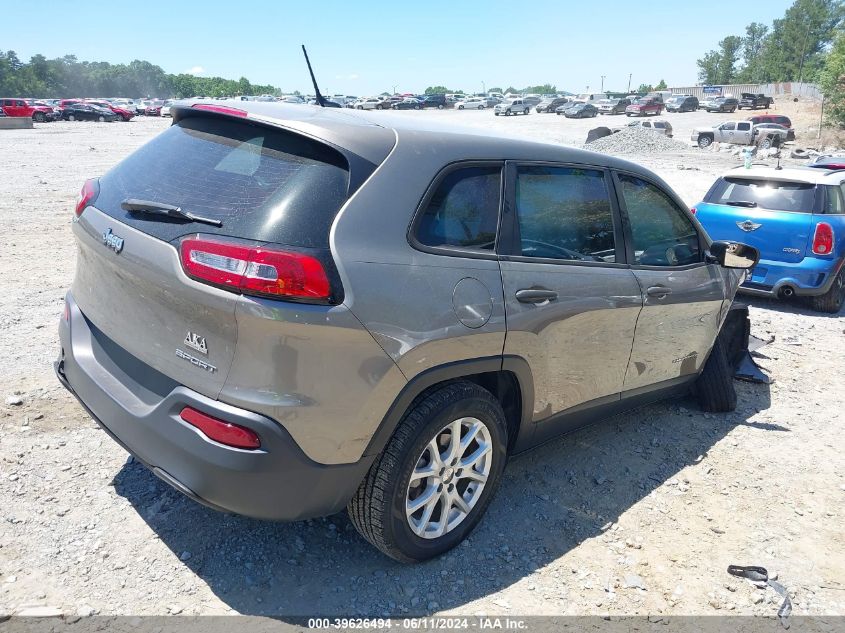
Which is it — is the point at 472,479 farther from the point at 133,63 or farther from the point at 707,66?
the point at 133,63

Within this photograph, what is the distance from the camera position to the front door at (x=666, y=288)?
12.6 feet

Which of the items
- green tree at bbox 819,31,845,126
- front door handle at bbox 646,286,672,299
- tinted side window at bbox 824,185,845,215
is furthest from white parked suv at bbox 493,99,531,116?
front door handle at bbox 646,286,672,299

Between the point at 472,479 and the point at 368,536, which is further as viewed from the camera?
the point at 472,479

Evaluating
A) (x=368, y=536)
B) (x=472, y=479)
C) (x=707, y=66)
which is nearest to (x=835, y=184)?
(x=472, y=479)

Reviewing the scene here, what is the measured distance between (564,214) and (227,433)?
2029 millimetres

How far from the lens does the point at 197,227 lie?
8.17 ft

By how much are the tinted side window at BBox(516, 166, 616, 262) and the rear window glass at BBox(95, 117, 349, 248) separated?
104 cm

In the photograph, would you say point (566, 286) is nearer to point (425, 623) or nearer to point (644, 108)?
point (425, 623)

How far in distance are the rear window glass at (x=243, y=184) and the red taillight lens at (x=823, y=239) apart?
22.2ft

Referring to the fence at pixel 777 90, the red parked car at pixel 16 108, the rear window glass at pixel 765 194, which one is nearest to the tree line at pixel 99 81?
the red parked car at pixel 16 108

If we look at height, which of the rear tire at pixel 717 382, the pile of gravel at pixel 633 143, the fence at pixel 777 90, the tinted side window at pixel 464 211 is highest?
the fence at pixel 777 90

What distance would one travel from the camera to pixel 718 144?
36.4 metres

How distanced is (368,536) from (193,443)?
2.87ft

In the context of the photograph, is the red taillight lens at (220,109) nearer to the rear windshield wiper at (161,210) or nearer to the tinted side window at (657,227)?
the rear windshield wiper at (161,210)
